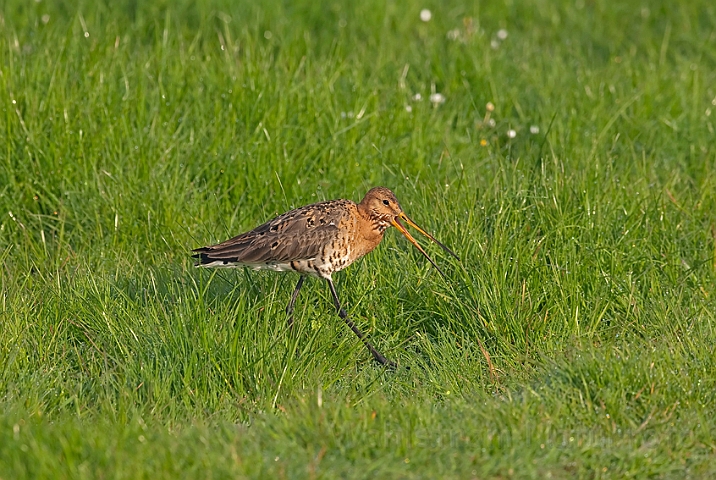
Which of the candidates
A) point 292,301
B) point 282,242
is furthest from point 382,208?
point 292,301

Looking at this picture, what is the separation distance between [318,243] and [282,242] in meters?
0.19

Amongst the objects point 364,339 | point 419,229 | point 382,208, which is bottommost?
point 364,339

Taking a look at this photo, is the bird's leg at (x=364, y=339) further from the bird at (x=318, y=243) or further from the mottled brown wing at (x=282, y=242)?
the mottled brown wing at (x=282, y=242)

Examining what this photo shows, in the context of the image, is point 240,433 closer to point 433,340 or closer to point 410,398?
point 410,398

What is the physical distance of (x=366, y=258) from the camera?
6.22m

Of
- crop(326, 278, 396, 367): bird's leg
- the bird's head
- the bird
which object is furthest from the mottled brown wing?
crop(326, 278, 396, 367): bird's leg

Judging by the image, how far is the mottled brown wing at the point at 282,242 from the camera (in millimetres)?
5609

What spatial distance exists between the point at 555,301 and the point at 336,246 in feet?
3.94

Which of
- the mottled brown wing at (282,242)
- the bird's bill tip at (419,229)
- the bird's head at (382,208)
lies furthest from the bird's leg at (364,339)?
the bird's bill tip at (419,229)

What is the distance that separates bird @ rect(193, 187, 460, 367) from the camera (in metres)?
5.61

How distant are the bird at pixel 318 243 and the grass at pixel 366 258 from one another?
7.4 inches

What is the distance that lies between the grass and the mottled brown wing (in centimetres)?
25

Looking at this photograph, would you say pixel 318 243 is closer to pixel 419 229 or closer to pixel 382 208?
pixel 382 208

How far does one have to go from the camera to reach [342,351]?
18.0 feet
